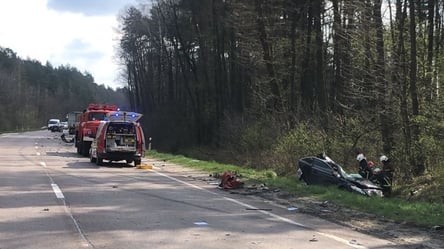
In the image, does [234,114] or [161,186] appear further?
[234,114]

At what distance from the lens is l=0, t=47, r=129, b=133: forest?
12456cm

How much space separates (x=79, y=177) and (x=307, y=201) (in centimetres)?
829

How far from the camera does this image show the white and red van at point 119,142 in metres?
25.1

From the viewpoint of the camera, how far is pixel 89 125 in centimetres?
3183

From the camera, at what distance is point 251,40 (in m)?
34.8

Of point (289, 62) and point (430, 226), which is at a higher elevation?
point (289, 62)

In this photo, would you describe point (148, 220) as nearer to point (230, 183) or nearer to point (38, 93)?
point (230, 183)

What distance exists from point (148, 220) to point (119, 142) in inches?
591

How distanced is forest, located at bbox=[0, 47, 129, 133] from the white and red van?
9181cm

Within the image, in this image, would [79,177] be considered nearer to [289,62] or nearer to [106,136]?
[106,136]

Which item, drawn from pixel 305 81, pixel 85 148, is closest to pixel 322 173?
pixel 85 148

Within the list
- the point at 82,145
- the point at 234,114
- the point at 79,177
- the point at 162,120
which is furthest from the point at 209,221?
the point at 162,120

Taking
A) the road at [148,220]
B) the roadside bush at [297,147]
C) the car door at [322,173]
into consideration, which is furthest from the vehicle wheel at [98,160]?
the car door at [322,173]

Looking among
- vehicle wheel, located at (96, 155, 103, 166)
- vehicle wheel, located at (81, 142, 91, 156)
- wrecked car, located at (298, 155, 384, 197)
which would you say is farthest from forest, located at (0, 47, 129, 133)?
wrecked car, located at (298, 155, 384, 197)
